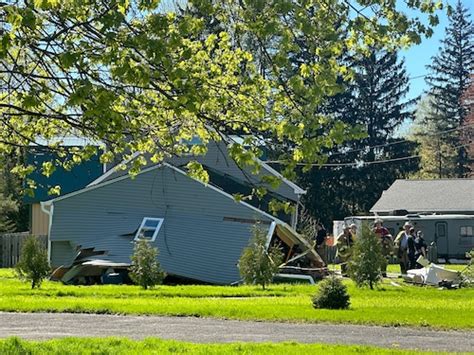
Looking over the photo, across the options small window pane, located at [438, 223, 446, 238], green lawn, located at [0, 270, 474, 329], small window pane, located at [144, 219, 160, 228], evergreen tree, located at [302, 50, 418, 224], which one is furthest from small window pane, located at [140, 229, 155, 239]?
evergreen tree, located at [302, 50, 418, 224]

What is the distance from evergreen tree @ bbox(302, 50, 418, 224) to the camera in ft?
202

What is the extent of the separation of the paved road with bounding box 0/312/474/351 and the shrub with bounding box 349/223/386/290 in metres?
6.72

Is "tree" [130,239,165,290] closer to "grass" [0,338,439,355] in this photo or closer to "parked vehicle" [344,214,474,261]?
"grass" [0,338,439,355]

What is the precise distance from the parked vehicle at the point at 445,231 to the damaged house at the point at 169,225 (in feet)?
33.4

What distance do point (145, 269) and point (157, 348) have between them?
34.3 feet

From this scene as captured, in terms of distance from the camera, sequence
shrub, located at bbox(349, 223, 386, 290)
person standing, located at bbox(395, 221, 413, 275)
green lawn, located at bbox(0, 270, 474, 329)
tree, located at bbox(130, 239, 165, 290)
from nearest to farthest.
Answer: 1. green lawn, located at bbox(0, 270, 474, 329)
2. shrub, located at bbox(349, 223, 386, 290)
3. tree, located at bbox(130, 239, 165, 290)
4. person standing, located at bbox(395, 221, 413, 275)

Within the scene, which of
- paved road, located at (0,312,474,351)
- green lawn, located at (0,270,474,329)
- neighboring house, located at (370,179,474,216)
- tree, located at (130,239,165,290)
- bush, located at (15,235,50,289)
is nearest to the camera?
paved road, located at (0,312,474,351)

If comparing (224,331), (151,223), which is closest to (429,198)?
(151,223)

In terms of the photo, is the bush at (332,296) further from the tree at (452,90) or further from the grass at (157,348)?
the tree at (452,90)

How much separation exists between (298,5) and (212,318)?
7.50m

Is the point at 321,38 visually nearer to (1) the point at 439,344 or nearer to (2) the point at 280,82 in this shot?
(2) the point at 280,82

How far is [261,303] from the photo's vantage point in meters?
15.9

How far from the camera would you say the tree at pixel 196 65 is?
23.2 ft

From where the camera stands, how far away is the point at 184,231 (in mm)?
27688
